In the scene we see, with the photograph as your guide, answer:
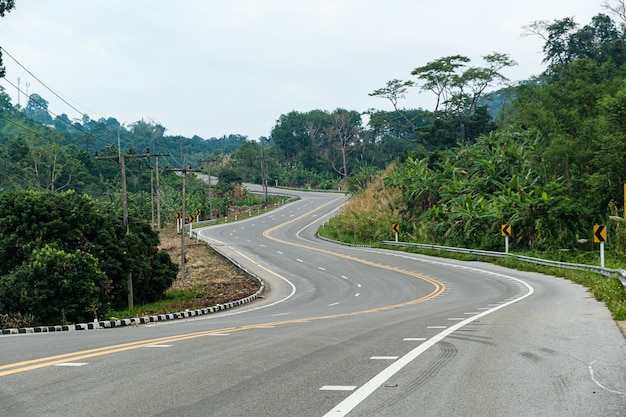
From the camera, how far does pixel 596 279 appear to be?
3080 cm

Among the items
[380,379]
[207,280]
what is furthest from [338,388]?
[207,280]

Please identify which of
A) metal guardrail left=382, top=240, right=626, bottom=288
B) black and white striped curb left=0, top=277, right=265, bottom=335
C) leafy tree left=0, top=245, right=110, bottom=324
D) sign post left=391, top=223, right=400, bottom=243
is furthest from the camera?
sign post left=391, top=223, right=400, bottom=243

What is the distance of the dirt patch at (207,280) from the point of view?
3470cm

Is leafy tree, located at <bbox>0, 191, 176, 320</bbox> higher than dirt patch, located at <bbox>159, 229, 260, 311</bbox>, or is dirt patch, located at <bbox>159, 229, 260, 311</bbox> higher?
leafy tree, located at <bbox>0, 191, 176, 320</bbox>

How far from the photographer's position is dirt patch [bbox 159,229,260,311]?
34700 millimetres

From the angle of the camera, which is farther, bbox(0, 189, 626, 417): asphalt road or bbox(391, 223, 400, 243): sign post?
bbox(391, 223, 400, 243): sign post

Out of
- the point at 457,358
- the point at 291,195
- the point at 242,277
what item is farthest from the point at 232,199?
the point at 457,358

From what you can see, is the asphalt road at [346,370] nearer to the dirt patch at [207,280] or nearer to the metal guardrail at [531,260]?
the metal guardrail at [531,260]

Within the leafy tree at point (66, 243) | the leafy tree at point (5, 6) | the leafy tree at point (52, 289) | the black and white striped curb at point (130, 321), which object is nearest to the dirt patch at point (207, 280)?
the black and white striped curb at point (130, 321)

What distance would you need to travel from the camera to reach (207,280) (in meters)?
44.8

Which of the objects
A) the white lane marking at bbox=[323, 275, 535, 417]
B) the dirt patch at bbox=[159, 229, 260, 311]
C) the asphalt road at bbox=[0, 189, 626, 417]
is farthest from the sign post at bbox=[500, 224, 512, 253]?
the white lane marking at bbox=[323, 275, 535, 417]

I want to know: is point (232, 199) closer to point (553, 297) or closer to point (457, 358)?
point (553, 297)

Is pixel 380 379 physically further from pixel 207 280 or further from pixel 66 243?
pixel 207 280

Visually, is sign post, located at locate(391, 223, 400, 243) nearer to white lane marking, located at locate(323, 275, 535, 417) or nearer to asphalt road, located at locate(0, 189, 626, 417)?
asphalt road, located at locate(0, 189, 626, 417)
